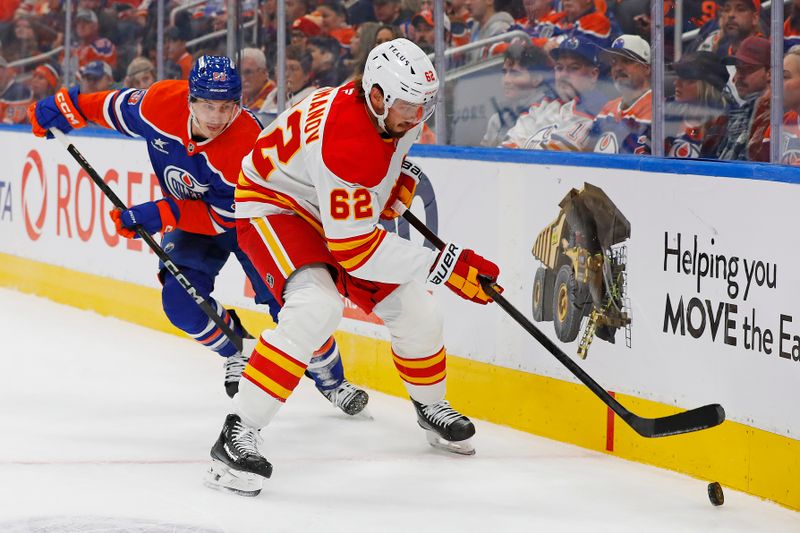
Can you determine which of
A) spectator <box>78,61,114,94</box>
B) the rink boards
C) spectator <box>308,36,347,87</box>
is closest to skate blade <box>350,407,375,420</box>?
the rink boards

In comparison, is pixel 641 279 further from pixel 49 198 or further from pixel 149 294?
pixel 49 198

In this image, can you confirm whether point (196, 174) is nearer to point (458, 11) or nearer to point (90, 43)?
point (458, 11)

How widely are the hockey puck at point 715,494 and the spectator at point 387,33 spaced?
7.49ft

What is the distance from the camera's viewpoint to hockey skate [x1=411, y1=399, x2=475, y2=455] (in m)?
3.82

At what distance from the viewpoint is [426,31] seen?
15.6 ft

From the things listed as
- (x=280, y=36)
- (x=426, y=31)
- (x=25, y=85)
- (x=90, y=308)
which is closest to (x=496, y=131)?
(x=426, y=31)

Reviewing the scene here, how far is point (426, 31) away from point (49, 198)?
287 centimetres

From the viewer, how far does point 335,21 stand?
204 inches

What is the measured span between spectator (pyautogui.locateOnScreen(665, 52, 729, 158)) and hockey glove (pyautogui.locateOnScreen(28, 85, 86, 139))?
203 cm

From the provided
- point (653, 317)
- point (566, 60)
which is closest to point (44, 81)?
point (566, 60)

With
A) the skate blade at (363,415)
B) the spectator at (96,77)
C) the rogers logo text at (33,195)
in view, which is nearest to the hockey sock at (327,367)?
the skate blade at (363,415)

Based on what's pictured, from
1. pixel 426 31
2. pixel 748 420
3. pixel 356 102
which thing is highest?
pixel 426 31

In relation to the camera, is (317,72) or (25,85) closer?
(317,72)

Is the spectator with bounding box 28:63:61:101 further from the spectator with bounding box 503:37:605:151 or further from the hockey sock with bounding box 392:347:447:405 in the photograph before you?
the hockey sock with bounding box 392:347:447:405
